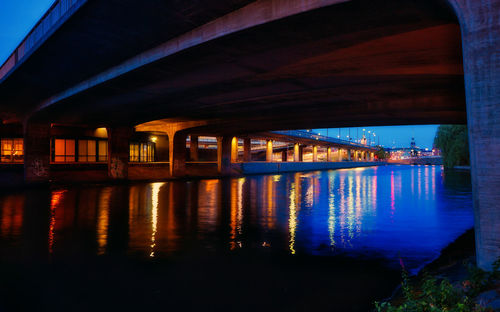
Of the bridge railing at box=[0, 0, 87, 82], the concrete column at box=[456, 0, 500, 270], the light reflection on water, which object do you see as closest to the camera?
the concrete column at box=[456, 0, 500, 270]

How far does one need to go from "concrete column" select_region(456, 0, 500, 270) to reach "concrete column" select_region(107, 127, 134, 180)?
36.3 meters

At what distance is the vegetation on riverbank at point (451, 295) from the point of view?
4035 mm

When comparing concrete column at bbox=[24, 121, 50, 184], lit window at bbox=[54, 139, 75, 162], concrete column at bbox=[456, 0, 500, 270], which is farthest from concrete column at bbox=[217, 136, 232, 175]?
concrete column at bbox=[456, 0, 500, 270]

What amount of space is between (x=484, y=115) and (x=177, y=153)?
40221 mm

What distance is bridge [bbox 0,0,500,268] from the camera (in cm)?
623

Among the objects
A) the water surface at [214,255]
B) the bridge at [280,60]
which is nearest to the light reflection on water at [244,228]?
the water surface at [214,255]

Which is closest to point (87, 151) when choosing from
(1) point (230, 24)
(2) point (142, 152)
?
(2) point (142, 152)

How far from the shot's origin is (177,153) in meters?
43.8

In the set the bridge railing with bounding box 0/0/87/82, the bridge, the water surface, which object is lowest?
the water surface

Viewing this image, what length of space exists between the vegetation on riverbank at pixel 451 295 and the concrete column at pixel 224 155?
46549 mm

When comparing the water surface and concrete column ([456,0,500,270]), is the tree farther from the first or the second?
concrete column ([456,0,500,270])

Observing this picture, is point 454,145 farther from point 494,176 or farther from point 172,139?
point 494,176

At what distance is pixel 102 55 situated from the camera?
47.2 ft

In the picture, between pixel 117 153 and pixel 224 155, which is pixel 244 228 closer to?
pixel 117 153
